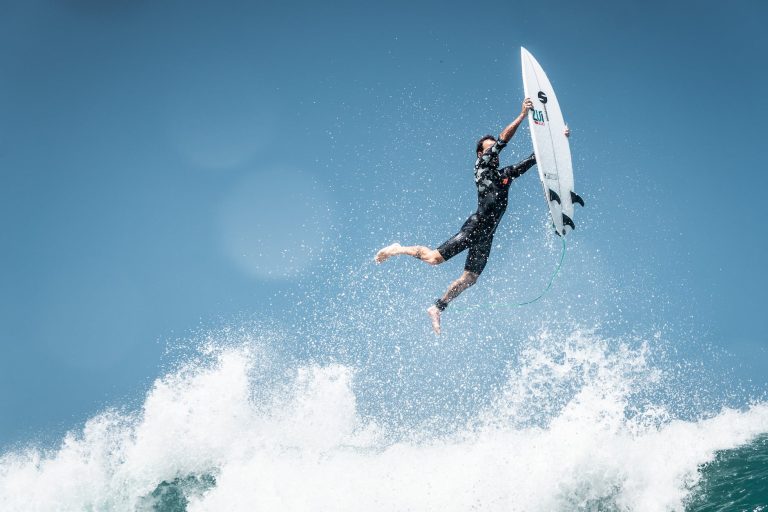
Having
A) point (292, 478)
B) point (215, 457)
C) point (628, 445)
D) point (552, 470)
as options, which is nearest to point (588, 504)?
point (552, 470)

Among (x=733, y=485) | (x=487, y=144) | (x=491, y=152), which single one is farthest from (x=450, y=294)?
(x=733, y=485)

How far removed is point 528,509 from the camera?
23.0 ft

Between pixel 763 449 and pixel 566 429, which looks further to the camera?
pixel 763 449

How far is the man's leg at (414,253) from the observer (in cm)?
672

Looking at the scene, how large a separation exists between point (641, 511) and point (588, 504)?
0.74m

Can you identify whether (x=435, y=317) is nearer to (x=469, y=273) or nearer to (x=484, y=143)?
(x=469, y=273)

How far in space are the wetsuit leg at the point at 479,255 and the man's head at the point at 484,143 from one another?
1.34 metres

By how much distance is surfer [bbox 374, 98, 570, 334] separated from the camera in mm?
6684

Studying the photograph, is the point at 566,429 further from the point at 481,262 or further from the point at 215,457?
the point at 215,457

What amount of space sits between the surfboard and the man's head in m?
0.58

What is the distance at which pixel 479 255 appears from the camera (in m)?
6.94

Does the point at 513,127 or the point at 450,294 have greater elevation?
the point at 513,127

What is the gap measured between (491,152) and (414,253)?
6.14 ft

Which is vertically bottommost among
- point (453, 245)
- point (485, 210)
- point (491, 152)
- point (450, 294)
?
point (450, 294)
